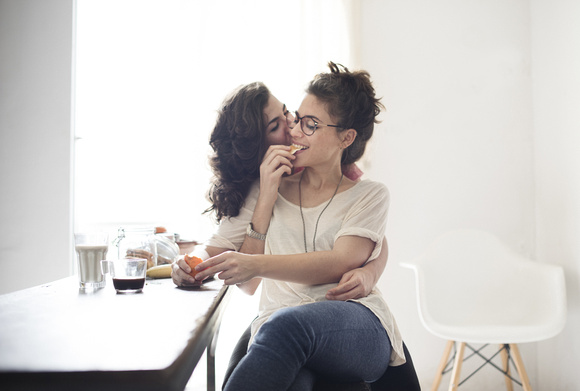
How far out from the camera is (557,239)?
2.80 m

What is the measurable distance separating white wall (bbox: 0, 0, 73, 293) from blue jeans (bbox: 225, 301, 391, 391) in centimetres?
229

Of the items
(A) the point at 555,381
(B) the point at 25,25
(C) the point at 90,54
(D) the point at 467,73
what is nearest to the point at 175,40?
(C) the point at 90,54

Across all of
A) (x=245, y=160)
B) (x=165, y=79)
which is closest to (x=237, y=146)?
(x=245, y=160)

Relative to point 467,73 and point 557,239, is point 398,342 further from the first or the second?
point 467,73

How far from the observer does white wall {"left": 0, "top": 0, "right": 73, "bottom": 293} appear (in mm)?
2990

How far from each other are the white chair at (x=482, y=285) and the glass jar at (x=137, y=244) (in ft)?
4.65

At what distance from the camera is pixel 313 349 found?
113 centimetres

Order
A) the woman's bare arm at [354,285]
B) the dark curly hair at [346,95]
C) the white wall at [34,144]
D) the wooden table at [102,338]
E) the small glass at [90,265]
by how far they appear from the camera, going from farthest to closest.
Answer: the white wall at [34,144]
the dark curly hair at [346,95]
the woman's bare arm at [354,285]
the small glass at [90,265]
the wooden table at [102,338]

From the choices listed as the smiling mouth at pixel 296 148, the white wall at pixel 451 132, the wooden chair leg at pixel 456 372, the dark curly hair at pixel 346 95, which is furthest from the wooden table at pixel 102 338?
the white wall at pixel 451 132

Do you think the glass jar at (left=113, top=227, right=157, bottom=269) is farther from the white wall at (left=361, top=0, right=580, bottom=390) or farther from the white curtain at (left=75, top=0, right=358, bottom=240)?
the white wall at (left=361, top=0, right=580, bottom=390)

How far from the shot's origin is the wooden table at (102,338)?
0.57 meters

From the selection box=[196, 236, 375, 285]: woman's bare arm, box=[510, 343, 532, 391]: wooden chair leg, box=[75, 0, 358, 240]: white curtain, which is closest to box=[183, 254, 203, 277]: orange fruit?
box=[196, 236, 375, 285]: woman's bare arm

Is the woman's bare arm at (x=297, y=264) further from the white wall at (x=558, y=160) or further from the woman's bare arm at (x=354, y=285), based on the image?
the white wall at (x=558, y=160)

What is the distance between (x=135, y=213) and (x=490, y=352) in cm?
236
